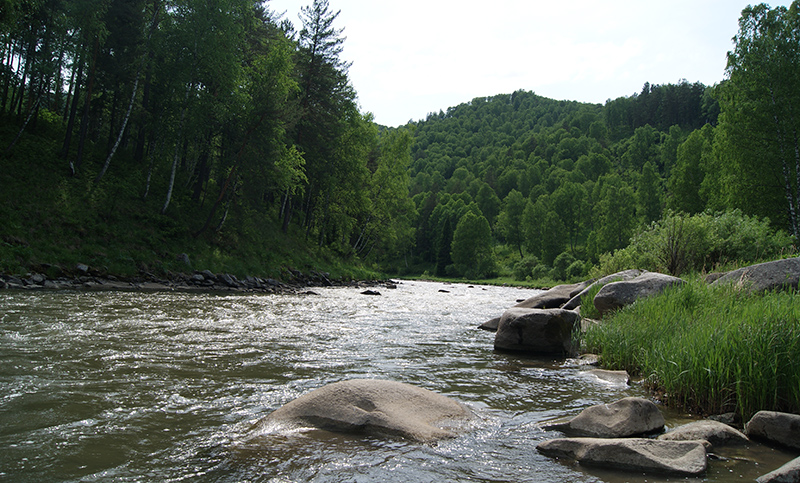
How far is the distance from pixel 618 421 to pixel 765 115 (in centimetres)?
2922

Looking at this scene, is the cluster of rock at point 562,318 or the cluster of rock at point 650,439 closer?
the cluster of rock at point 650,439

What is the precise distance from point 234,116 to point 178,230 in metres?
7.71

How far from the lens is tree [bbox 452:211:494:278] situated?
81206mm

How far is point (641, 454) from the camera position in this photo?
4250 millimetres

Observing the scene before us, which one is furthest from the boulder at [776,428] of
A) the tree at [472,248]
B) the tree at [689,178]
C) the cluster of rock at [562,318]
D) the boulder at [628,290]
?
the tree at [472,248]

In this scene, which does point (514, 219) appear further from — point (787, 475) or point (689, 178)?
point (787, 475)

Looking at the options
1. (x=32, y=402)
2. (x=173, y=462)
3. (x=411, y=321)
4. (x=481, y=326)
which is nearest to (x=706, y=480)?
(x=173, y=462)

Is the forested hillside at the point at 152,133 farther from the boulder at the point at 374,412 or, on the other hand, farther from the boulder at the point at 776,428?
the boulder at the point at 776,428

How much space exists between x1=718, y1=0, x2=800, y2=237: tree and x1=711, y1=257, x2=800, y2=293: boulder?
19.2m

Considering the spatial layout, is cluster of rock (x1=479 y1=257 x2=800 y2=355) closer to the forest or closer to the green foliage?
the green foliage

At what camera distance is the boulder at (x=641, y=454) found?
414 cm

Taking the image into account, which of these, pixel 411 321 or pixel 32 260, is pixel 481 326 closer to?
pixel 411 321

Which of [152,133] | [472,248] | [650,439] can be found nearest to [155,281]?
[152,133]

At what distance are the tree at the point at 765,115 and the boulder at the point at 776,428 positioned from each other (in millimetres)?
26435
